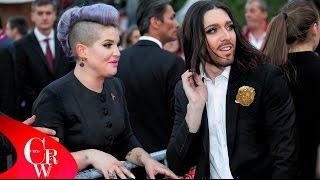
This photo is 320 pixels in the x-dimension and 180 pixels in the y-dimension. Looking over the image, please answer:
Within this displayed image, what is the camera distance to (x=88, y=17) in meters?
4.03

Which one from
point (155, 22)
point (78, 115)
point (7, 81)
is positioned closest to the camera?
point (78, 115)

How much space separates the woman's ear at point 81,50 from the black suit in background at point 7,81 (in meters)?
4.05

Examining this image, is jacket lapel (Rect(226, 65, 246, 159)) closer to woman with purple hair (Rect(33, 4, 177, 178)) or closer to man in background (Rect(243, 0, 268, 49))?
woman with purple hair (Rect(33, 4, 177, 178))

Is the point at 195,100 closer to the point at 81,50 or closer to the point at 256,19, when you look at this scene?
the point at 81,50

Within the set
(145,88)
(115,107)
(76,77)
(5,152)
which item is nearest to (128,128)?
(115,107)

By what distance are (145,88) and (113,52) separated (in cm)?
220

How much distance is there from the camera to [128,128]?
4.21 metres

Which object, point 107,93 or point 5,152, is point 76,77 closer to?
point 107,93

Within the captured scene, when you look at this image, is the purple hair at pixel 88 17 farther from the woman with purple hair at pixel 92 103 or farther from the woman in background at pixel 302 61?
the woman in background at pixel 302 61

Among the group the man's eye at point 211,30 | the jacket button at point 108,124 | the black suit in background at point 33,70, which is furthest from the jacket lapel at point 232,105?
the black suit in background at point 33,70

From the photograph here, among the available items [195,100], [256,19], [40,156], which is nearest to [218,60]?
[195,100]

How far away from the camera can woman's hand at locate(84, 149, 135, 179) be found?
11.9 ft

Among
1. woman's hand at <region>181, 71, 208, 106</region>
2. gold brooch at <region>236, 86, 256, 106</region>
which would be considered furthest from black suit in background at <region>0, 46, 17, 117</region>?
gold brooch at <region>236, 86, 256, 106</region>

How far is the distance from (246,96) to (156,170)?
0.68 metres
